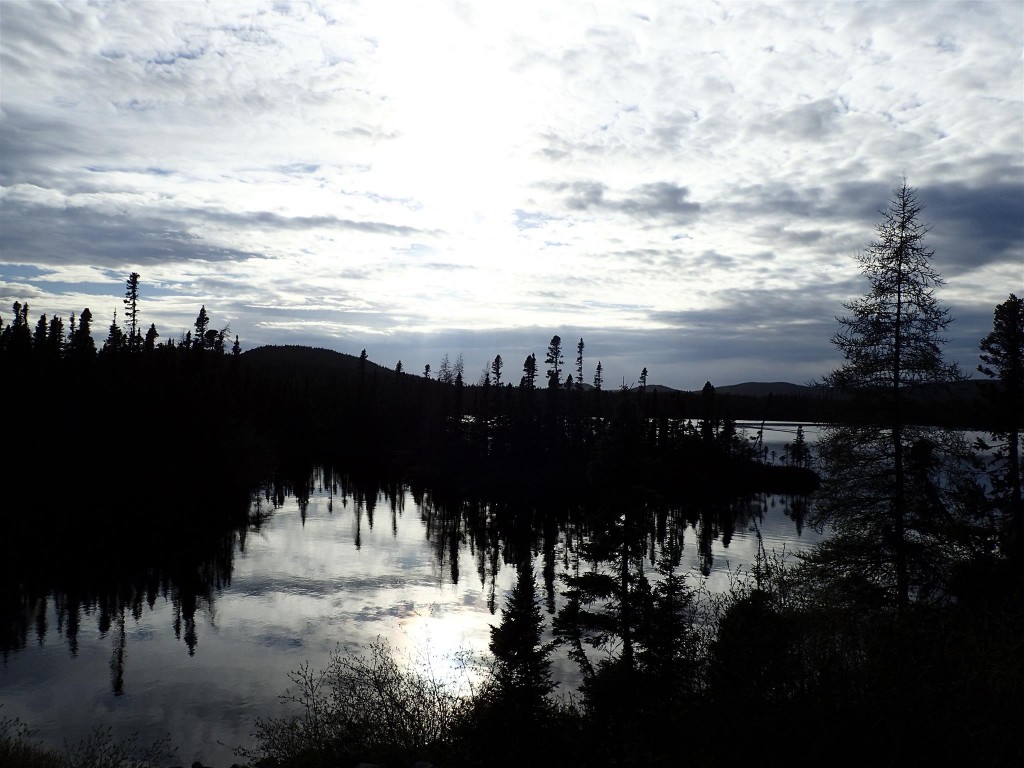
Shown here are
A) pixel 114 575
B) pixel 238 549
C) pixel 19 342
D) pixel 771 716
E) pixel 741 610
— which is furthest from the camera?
pixel 19 342

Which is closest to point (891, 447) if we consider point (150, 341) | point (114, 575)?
point (114, 575)

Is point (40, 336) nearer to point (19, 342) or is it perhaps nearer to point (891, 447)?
point (19, 342)

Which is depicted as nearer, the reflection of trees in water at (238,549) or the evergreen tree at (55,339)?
the reflection of trees in water at (238,549)

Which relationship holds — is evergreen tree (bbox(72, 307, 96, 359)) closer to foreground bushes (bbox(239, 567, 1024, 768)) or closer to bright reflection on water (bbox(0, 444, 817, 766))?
bright reflection on water (bbox(0, 444, 817, 766))

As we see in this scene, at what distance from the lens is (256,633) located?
119 ft

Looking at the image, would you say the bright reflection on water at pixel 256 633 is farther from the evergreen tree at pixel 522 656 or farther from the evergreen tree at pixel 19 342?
the evergreen tree at pixel 19 342

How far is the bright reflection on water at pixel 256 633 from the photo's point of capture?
2600 centimetres

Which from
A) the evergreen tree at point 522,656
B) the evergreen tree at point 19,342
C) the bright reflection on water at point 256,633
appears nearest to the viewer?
the evergreen tree at point 522,656

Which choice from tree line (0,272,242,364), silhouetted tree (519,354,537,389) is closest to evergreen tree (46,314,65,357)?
tree line (0,272,242,364)

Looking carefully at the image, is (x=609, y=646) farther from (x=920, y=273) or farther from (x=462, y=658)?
(x=920, y=273)

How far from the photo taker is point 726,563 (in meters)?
54.6

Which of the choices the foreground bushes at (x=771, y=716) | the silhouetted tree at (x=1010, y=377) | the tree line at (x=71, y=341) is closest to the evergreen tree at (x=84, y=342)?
the tree line at (x=71, y=341)

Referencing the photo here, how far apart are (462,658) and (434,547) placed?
27.7m

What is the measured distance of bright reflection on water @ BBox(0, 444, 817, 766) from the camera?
1024 inches
